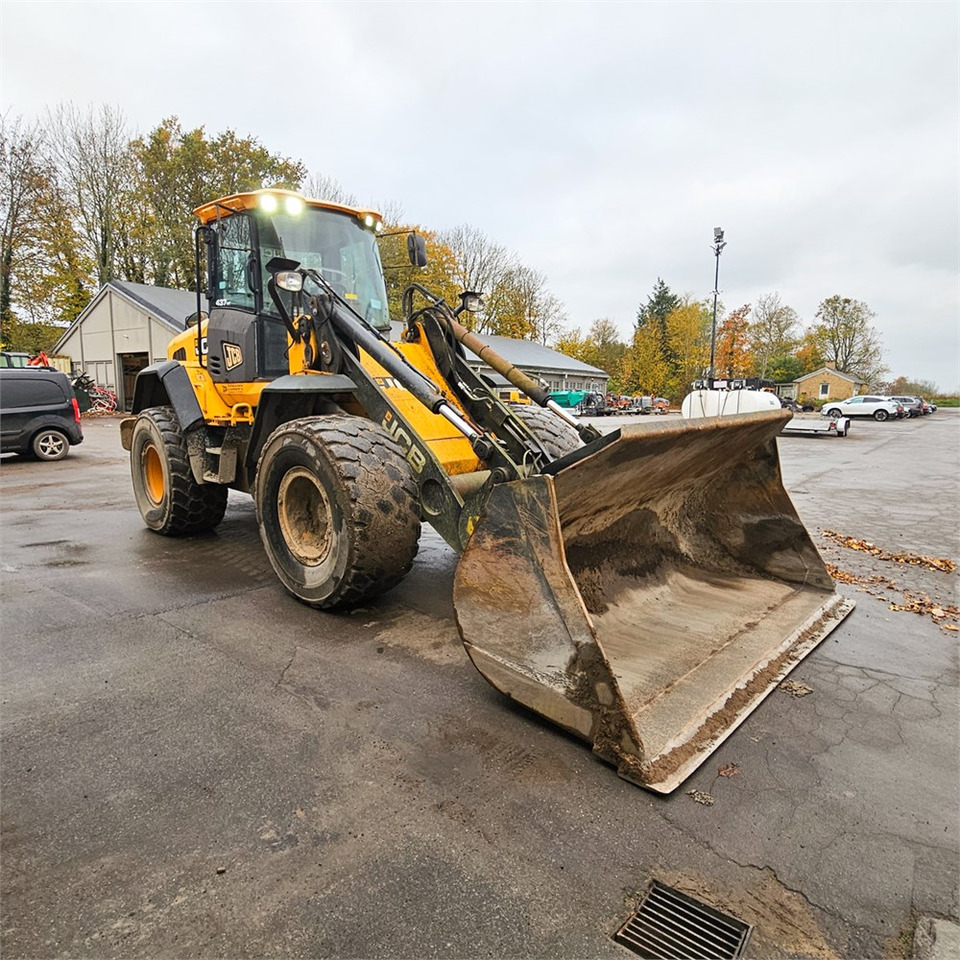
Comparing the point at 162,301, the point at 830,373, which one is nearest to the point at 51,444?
the point at 162,301

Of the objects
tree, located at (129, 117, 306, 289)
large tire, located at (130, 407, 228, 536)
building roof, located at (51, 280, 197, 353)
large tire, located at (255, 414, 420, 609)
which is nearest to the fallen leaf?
large tire, located at (255, 414, 420, 609)

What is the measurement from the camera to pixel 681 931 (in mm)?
1749

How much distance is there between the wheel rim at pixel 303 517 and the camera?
4094 mm

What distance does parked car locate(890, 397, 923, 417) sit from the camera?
4258cm

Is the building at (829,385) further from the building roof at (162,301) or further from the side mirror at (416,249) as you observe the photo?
the side mirror at (416,249)

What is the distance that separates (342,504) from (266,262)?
2.50 meters

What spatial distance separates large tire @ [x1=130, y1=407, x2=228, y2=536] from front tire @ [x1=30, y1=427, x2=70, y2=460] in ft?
25.7

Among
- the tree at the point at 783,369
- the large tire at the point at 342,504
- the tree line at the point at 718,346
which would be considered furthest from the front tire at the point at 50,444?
the tree at the point at 783,369

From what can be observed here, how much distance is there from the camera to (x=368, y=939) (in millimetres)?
1716

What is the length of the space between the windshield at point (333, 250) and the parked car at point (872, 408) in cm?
3990

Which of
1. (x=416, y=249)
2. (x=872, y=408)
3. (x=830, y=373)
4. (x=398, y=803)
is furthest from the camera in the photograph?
(x=830, y=373)

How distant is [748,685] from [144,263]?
1498 inches

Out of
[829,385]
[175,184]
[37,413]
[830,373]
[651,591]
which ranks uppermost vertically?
[175,184]

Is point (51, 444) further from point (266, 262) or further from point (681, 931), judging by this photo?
point (681, 931)
